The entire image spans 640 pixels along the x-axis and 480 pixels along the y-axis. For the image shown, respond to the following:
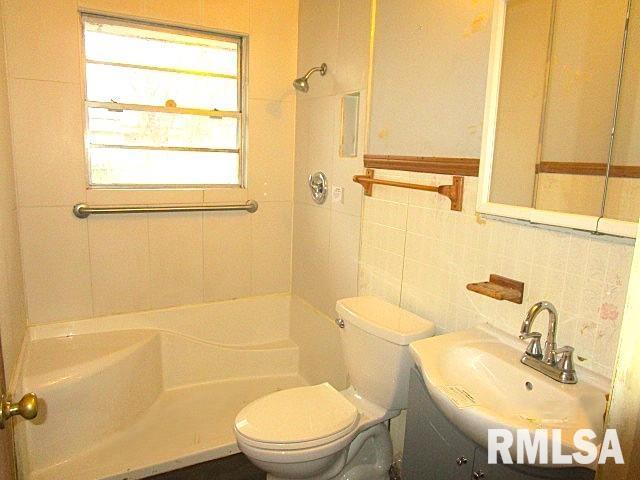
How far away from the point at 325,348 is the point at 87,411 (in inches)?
46.2

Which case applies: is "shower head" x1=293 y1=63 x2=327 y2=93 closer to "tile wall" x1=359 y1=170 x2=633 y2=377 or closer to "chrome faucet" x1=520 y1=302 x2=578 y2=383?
"tile wall" x1=359 y1=170 x2=633 y2=377

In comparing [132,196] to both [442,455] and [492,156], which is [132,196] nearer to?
[492,156]

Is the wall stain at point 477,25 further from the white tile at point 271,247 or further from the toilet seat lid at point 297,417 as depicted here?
the white tile at point 271,247

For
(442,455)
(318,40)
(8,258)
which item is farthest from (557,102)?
(8,258)

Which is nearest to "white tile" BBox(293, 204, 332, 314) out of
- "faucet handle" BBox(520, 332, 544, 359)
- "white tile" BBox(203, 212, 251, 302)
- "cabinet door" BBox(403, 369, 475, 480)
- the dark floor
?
"white tile" BBox(203, 212, 251, 302)

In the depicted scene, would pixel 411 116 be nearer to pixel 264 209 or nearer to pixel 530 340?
pixel 530 340

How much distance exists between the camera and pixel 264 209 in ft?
8.73

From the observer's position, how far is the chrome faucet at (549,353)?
45.7 inches

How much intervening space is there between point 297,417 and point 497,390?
0.70 meters

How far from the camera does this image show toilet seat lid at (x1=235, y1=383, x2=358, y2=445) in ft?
4.91

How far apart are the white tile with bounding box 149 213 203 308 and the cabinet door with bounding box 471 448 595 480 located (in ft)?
5.94

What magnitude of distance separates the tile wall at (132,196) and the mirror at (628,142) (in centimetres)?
183

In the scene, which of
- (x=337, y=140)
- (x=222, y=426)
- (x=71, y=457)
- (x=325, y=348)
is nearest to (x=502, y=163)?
(x=337, y=140)

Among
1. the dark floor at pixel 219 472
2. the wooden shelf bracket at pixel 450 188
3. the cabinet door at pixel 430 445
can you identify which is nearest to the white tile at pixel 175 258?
the dark floor at pixel 219 472
